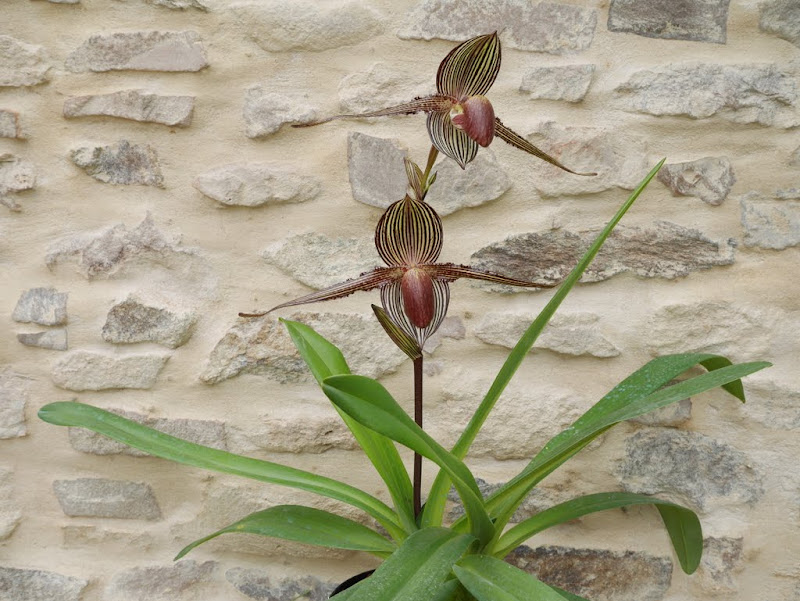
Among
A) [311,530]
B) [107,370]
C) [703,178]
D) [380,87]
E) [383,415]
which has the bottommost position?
[311,530]

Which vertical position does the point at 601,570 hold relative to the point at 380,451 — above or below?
below

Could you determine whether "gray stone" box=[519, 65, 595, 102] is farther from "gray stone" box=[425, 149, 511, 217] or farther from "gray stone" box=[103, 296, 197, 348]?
"gray stone" box=[103, 296, 197, 348]

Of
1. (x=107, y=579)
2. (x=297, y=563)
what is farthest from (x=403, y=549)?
(x=107, y=579)

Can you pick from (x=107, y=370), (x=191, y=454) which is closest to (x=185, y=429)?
(x=107, y=370)

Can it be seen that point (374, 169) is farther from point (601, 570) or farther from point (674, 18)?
point (601, 570)

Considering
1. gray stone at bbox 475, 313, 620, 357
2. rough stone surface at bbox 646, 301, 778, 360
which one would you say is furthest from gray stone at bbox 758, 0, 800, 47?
gray stone at bbox 475, 313, 620, 357

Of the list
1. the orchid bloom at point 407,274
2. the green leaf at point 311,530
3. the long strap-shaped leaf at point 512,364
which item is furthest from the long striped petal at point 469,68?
the green leaf at point 311,530
